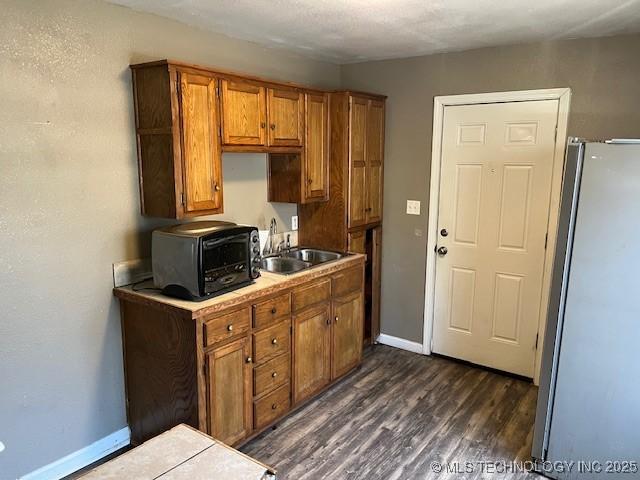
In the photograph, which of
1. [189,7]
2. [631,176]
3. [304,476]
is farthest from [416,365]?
[189,7]

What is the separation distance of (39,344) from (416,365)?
2.68 meters

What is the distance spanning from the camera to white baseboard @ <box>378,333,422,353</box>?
4004 millimetres

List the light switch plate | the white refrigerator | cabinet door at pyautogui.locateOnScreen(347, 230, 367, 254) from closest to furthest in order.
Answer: the white refrigerator < cabinet door at pyautogui.locateOnScreen(347, 230, 367, 254) < the light switch plate

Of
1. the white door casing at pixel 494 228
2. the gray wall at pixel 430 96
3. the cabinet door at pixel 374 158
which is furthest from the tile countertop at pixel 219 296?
the white door casing at pixel 494 228

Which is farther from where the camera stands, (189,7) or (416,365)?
(416,365)

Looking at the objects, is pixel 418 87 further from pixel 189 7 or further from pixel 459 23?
pixel 189 7

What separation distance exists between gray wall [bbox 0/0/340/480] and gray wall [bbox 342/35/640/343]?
1790 mm

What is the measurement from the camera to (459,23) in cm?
271

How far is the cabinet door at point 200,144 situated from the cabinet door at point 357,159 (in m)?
1.22

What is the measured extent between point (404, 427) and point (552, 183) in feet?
6.33

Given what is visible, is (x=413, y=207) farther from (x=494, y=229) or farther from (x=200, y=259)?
(x=200, y=259)

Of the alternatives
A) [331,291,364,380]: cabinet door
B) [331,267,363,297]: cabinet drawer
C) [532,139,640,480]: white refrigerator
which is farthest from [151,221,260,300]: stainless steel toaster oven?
[532,139,640,480]: white refrigerator

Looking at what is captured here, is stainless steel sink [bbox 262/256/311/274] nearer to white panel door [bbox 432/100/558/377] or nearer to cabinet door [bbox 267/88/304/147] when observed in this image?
cabinet door [bbox 267/88/304/147]

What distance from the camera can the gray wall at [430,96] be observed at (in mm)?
2922
